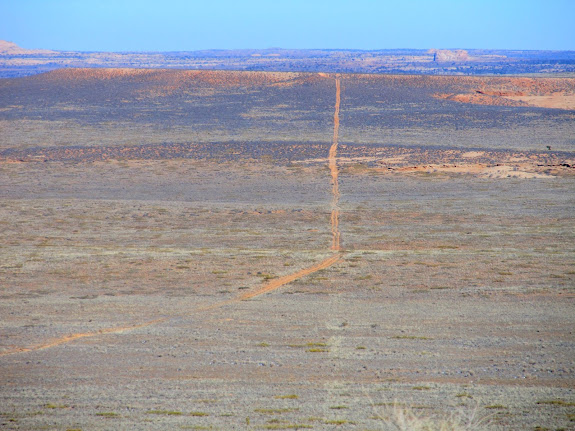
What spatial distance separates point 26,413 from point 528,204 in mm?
18414

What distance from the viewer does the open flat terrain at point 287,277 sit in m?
8.77

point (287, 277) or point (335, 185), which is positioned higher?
point (335, 185)

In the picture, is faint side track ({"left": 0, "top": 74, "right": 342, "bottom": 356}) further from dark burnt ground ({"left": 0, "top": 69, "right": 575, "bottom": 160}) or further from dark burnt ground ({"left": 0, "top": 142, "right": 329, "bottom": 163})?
dark burnt ground ({"left": 0, "top": 69, "right": 575, "bottom": 160})

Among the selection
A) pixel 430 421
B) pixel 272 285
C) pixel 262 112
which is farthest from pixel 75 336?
pixel 262 112

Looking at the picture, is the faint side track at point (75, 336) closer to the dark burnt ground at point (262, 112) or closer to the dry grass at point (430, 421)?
the dry grass at point (430, 421)

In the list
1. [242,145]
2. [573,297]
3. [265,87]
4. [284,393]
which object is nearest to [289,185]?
[242,145]

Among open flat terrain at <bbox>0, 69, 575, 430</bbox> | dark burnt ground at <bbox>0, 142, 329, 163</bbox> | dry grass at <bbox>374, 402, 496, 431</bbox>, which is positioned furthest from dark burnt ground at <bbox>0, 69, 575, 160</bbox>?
dry grass at <bbox>374, 402, 496, 431</bbox>

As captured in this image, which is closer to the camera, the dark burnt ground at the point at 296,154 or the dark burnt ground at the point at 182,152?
the dark burnt ground at the point at 296,154

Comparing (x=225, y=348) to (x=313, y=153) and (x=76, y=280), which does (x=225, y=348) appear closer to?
(x=76, y=280)

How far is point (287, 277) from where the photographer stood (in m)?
14.3

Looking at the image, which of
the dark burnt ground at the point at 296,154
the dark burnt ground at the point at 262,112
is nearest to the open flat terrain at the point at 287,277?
the dark burnt ground at the point at 296,154

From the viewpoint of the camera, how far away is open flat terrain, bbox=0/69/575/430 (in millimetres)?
8773

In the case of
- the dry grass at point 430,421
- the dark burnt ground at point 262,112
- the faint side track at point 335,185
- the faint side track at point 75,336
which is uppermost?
the dark burnt ground at point 262,112

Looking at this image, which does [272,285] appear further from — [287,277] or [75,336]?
[75,336]
